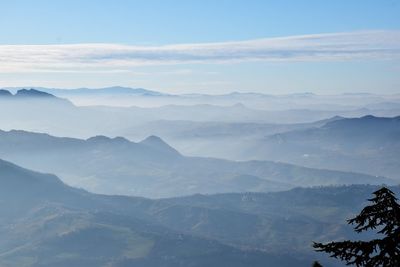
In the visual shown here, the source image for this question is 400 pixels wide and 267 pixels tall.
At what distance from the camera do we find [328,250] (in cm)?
2372

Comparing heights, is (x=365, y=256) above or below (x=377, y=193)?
below

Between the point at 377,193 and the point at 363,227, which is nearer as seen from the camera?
the point at 377,193

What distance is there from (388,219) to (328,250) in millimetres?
2485

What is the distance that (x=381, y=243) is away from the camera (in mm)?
23562

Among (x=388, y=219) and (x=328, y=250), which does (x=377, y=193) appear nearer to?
(x=388, y=219)

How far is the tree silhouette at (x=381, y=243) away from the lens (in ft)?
76.5

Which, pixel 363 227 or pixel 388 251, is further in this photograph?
pixel 363 227

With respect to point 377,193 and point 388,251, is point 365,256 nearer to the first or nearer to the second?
point 388,251

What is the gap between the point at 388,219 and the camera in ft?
77.4

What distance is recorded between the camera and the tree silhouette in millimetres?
23312

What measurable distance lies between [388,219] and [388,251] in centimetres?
117

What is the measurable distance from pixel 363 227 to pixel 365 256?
1685 millimetres

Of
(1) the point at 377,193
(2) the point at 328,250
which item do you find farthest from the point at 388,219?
(2) the point at 328,250

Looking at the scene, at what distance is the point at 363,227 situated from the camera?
83.5 feet
